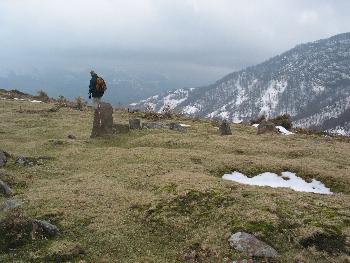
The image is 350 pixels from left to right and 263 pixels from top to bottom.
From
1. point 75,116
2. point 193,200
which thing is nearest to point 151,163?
point 193,200

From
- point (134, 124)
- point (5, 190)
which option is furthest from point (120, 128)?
point (5, 190)

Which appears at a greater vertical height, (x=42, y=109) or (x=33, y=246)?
(x=42, y=109)

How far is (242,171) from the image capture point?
88.8ft

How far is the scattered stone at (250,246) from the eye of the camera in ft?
52.3

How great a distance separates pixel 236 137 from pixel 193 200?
1850 centimetres

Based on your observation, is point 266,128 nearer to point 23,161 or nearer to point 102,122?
point 102,122

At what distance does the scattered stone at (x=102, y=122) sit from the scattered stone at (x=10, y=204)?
56.1 ft

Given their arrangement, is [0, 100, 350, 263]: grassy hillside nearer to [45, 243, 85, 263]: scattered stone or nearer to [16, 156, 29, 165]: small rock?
[45, 243, 85, 263]: scattered stone

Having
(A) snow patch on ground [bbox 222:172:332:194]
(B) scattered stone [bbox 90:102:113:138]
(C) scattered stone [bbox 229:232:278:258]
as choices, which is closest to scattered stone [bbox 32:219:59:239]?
(C) scattered stone [bbox 229:232:278:258]

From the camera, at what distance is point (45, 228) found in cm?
1811

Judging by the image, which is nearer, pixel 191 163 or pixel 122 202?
pixel 122 202

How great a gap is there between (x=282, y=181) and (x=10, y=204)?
585 inches

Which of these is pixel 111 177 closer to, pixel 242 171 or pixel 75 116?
pixel 242 171

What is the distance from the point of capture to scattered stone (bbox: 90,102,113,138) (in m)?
38.0
